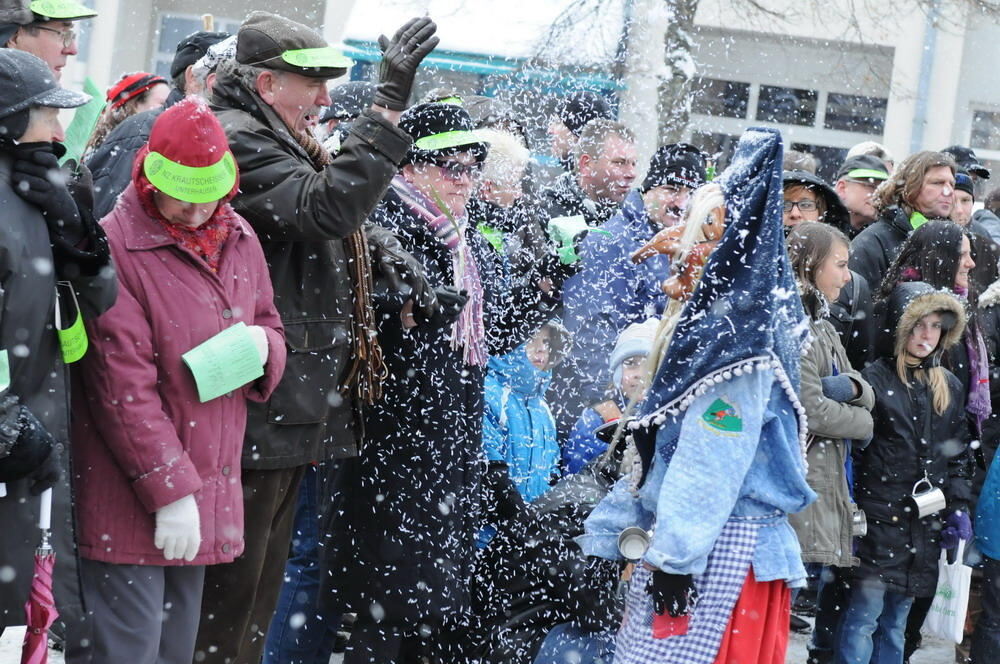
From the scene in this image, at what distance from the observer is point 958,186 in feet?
26.0

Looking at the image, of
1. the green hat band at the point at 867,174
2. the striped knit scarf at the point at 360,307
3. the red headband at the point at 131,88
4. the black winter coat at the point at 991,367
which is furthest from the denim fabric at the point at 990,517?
the red headband at the point at 131,88

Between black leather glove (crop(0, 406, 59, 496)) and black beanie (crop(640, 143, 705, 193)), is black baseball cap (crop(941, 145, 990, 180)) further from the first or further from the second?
black leather glove (crop(0, 406, 59, 496))

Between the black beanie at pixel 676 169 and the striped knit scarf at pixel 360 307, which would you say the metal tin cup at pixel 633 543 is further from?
the black beanie at pixel 676 169

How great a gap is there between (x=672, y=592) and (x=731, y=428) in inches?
20.5

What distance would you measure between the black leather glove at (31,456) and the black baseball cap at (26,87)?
79 centimetres

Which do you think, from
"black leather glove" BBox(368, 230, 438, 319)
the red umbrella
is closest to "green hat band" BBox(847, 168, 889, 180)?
"black leather glove" BBox(368, 230, 438, 319)

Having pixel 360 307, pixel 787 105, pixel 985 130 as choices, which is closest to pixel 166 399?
pixel 360 307

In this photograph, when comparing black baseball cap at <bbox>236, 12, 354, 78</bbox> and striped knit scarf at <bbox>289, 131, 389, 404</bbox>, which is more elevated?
black baseball cap at <bbox>236, 12, 354, 78</bbox>

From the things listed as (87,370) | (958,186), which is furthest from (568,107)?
(87,370)

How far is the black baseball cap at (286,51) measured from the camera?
412 centimetres

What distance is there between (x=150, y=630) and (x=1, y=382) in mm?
862

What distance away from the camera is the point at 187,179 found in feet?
11.9

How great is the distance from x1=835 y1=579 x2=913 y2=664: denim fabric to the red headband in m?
4.07

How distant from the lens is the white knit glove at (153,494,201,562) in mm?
3562
